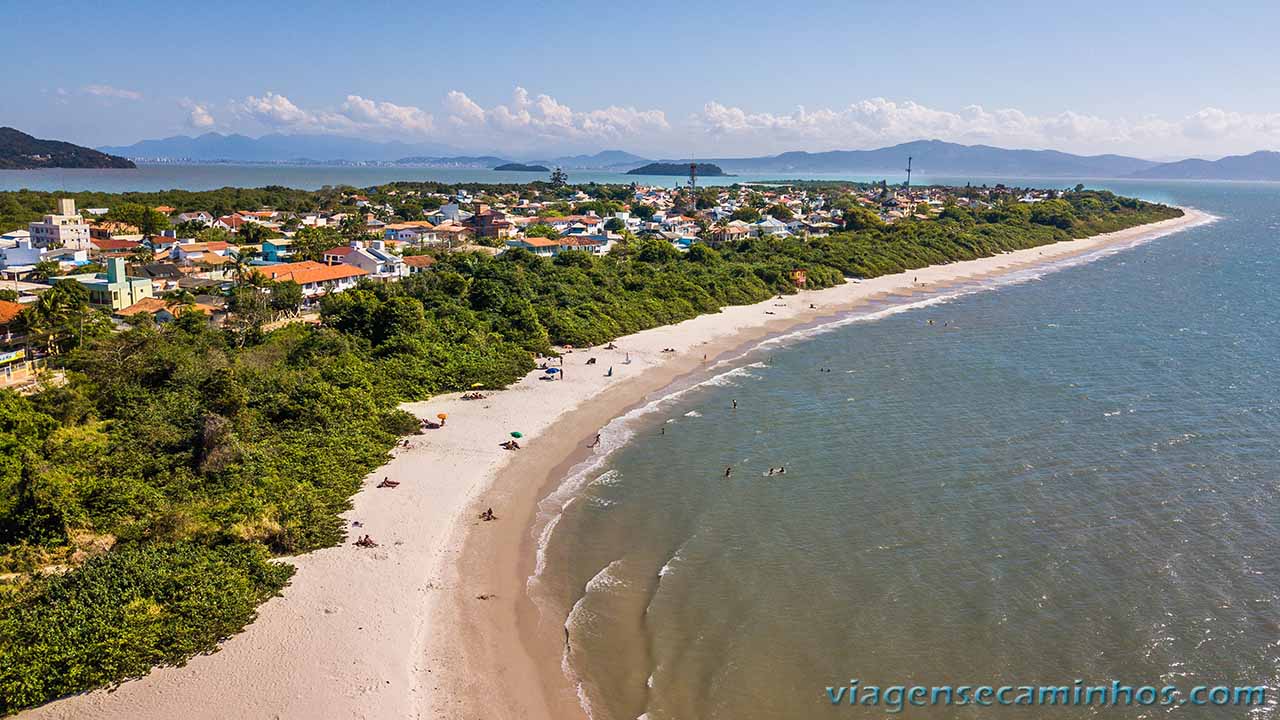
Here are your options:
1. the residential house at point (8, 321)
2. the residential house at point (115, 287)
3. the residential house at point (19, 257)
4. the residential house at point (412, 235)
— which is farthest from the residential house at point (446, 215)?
the residential house at point (8, 321)

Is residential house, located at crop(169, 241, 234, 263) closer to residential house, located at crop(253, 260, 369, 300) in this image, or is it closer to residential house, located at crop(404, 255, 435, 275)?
residential house, located at crop(253, 260, 369, 300)

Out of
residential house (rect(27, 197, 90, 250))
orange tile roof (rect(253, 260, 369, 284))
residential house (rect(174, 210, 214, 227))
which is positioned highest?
residential house (rect(174, 210, 214, 227))

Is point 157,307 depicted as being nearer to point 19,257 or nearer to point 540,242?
point 19,257

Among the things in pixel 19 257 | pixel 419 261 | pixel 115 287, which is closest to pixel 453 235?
pixel 419 261

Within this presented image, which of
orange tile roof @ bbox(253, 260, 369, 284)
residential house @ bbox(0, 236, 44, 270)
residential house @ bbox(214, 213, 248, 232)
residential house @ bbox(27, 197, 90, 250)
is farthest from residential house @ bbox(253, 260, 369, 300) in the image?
residential house @ bbox(214, 213, 248, 232)

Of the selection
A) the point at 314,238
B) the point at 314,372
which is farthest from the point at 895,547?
the point at 314,238

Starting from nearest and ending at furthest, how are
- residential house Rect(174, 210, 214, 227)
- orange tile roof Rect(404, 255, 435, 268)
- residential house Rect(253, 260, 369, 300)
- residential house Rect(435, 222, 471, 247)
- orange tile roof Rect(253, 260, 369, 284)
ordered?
orange tile roof Rect(253, 260, 369, 284) < residential house Rect(253, 260, 369, 300) < orange tile roof Rect(404, 255, 435, 268) < residential house Rect(435, 222, 471, 247) < residential house Rect(174, 210, 214, 227)
